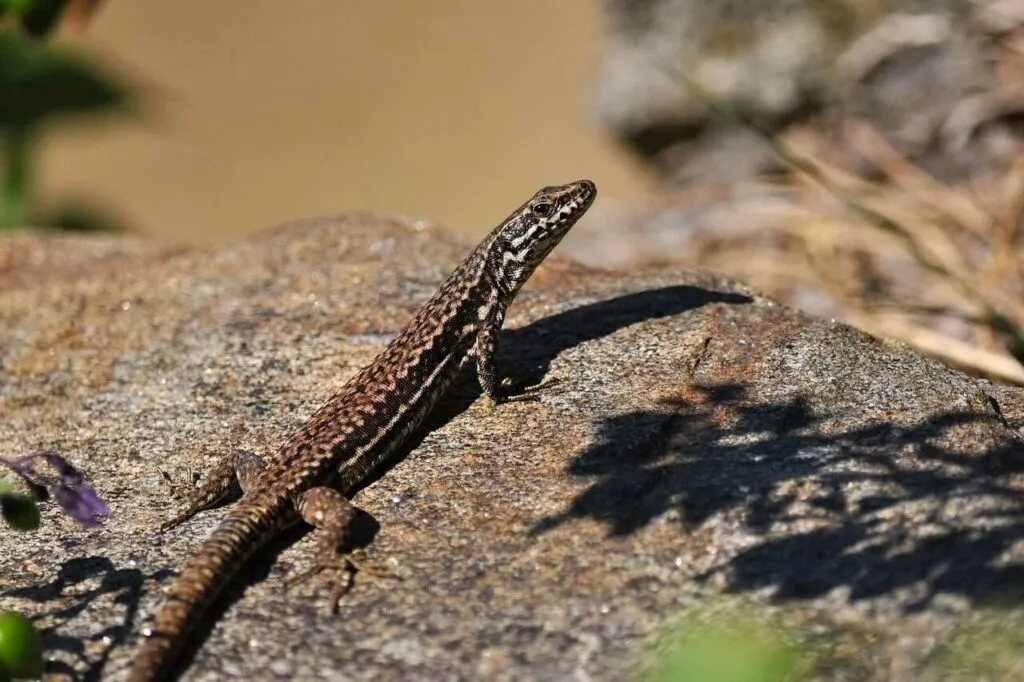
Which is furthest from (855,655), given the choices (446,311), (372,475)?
(446,311)

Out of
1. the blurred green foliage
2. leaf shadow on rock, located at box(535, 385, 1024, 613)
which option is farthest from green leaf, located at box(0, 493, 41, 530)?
the blurred green foliage

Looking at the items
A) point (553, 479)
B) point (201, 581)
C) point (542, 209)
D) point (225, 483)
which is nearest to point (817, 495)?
point (553, 479)

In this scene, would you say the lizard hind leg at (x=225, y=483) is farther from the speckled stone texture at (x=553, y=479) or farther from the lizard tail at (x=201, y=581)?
the lizard tail at (x=201, y=581)

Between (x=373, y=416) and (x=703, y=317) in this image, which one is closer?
(x=373, y=416)

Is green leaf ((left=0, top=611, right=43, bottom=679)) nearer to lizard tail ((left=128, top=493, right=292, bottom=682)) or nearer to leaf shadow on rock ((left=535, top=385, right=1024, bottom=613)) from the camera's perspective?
lizard tail ((left=128, top=493, right=292, bottom=682))

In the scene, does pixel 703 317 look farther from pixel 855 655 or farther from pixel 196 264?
pixel 196 264

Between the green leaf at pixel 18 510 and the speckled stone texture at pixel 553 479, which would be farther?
the speckled stone texture at pixel 553 479

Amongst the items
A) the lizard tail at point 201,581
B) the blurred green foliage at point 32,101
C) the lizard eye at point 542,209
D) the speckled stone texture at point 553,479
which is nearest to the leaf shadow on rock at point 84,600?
the speckled stone texture at point 553,479

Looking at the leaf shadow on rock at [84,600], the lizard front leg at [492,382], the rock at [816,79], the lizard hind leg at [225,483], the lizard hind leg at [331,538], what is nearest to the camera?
the leaf shadow on rock at [84,600]
